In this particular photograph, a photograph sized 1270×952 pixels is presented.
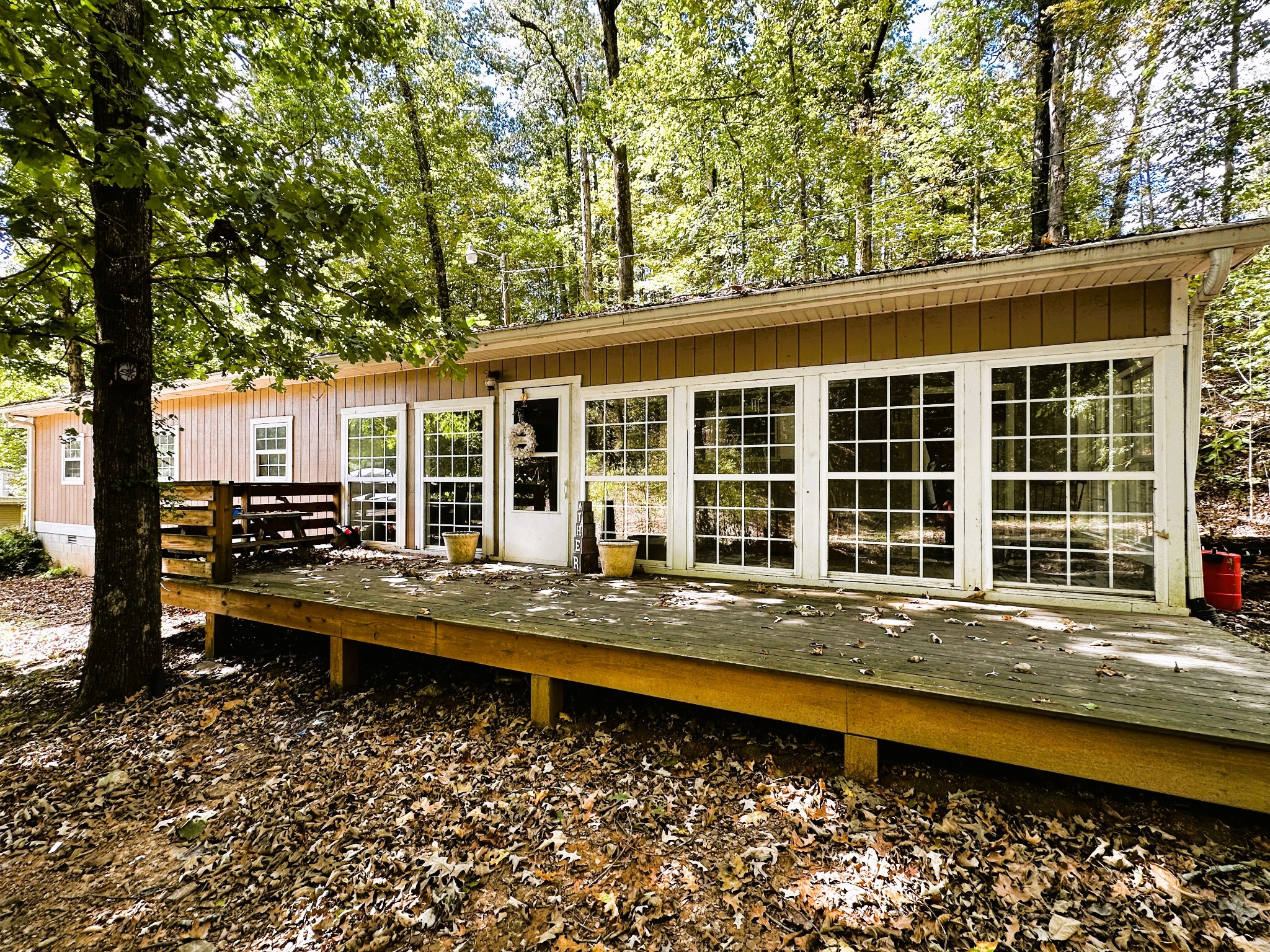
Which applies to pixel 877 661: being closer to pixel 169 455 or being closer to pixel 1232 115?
pixel 1232 115

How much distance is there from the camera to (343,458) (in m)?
7.85

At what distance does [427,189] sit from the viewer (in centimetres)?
1284

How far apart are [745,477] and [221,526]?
16.5 ft

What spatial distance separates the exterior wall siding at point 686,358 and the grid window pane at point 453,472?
0.26 m

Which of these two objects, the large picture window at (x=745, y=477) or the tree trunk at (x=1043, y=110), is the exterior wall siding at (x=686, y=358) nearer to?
the large picture window at (x=745, y=477)

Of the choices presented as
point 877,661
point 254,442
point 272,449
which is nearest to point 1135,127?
point 877,661

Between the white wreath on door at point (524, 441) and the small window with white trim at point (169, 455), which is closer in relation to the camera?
the white wreath on door at point (524, 441)

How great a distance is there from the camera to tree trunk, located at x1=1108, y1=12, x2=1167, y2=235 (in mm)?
9016

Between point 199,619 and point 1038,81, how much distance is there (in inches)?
591

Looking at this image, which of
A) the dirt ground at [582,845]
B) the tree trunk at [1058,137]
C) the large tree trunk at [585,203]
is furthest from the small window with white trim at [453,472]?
the tree trunk at [1058,137]

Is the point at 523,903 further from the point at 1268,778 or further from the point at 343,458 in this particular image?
the point at 343,458

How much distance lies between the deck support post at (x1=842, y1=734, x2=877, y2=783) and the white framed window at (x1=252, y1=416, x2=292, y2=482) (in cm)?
866

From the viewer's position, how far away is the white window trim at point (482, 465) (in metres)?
6.73

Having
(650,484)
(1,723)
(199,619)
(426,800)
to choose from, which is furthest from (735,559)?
(199,619)
